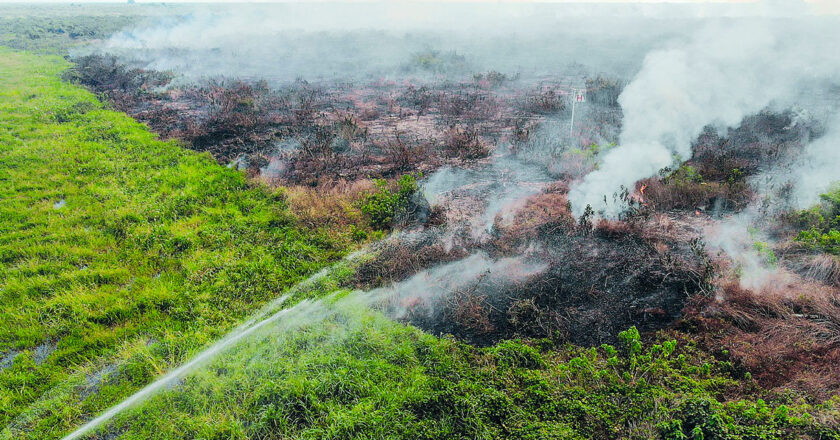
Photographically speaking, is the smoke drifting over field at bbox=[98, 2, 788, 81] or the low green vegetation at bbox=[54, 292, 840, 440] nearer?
the low green vegetation at bbox=[54, 292, 840, 440]

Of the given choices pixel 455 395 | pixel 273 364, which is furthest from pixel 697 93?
pixel 273 364

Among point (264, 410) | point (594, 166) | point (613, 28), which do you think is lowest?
point (264, 410)

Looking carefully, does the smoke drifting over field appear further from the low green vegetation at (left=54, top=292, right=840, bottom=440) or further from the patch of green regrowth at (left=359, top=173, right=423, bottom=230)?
the low green vegetation at (left=54, top=292, right=840, bottom=440)

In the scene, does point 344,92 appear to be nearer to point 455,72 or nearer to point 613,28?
A: point 455,72

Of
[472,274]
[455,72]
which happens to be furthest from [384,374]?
[455,72]

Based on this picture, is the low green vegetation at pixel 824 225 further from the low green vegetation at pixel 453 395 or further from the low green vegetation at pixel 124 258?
the low green vegetation at pixel 124 258

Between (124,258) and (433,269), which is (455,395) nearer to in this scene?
(433,269)

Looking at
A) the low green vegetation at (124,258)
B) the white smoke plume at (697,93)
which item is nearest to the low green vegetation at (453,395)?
the low green vegetation at (124,258)

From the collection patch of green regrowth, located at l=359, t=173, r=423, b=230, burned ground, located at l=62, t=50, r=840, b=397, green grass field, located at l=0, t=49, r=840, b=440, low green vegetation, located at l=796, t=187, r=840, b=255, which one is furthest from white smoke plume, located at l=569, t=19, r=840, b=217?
green grass field, located at l=0, t=49, r=840, b=440
